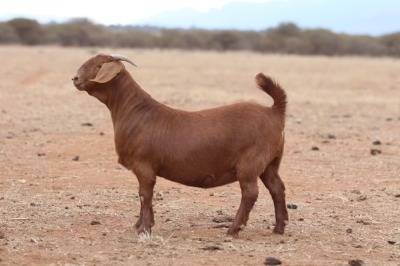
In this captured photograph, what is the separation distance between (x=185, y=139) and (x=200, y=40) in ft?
234

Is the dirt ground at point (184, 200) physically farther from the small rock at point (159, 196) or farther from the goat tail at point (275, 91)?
the goat tail at point (275, 91)

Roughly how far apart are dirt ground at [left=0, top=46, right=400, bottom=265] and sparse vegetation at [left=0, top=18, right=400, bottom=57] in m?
50.7

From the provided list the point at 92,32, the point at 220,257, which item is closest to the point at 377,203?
the point at 220,257

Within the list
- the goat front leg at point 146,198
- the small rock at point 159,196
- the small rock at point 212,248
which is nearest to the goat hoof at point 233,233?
the small rock at point 212,248

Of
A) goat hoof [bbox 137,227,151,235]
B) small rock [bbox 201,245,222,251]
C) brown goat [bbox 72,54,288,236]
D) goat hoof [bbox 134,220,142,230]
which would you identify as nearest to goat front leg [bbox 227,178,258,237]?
brown goat [bbox 72,54,288,236]

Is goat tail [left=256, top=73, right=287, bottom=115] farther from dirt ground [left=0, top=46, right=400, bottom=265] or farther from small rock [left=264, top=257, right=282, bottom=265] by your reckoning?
small rock [left=264, top=257, right=282, bottom=265]

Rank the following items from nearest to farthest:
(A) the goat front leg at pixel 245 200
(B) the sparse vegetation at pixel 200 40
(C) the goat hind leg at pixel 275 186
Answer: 1. (A) the goat front leg at pixel 245 200
2. (C) the goat hind leg at pixel 275 186
3. (B) the sparse vegetation at pixel 200 40

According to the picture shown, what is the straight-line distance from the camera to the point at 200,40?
78375 mm

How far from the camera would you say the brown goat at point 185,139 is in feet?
25.0

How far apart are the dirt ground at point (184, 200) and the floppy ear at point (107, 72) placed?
1533 millimetres

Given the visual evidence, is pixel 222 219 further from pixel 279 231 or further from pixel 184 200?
pixel 184 200

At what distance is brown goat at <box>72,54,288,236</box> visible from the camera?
762 cm

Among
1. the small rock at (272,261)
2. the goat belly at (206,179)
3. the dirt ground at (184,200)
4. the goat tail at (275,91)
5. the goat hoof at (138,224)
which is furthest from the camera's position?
the goat tail at (275,91)

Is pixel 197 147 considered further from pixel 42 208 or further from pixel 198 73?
pixel 198 73
